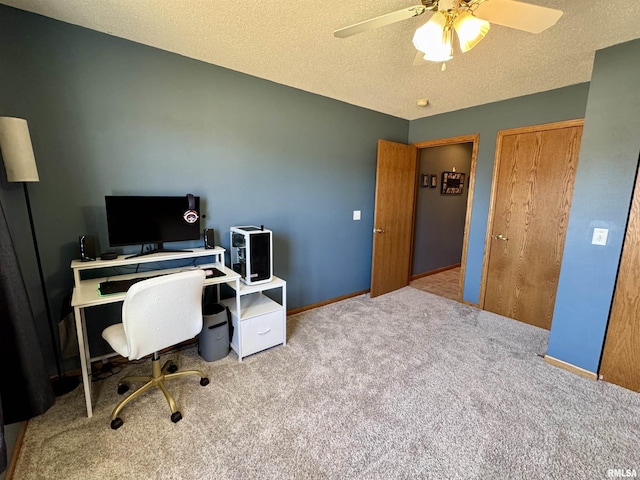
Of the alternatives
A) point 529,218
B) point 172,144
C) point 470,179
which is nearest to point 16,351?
point 172,144

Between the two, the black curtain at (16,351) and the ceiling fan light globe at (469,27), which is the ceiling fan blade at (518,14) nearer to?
the ceiling fan light globe at (469,27)

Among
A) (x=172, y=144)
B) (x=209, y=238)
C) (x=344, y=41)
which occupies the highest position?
(x=344, y=41)

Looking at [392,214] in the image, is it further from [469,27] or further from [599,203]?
[469,27]

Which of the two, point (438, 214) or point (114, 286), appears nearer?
point (114, 286)

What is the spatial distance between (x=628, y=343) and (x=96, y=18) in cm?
427

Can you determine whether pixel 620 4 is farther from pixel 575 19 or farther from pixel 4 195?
pixel 4 195

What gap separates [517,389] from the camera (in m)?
2.04

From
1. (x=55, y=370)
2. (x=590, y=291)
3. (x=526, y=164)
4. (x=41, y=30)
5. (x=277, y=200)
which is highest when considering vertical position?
(x=41, y=30)

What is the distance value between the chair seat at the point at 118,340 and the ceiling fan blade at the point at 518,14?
2525 millimetres

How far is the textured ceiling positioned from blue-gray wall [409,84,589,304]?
0.15 metres

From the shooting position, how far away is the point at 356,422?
5.66 feet

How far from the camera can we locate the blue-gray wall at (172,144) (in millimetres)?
1854

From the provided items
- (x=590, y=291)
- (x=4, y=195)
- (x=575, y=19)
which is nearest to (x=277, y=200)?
(x=4, y=195)

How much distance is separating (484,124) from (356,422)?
336 centimetres
